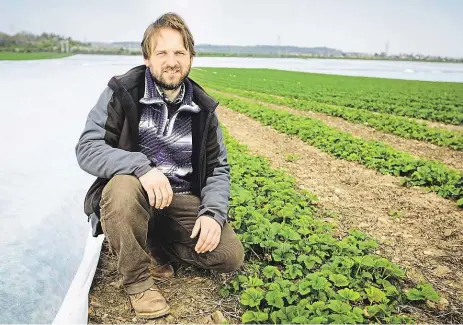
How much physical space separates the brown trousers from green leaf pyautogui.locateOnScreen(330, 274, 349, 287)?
60 centimetres

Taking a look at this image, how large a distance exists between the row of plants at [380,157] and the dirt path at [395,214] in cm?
14

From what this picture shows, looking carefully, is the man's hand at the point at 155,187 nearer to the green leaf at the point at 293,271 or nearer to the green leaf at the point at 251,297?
the green leaf at the point at 251,297

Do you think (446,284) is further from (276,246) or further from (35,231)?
(35,231)

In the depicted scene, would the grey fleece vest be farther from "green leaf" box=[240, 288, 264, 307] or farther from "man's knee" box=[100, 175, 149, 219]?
"green leaf" box=[240, 288, 264, 307]

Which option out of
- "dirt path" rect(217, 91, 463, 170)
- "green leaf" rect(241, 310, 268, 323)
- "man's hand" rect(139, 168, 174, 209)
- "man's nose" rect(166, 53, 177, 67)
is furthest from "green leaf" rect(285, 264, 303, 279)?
"dirt path" rect(217, 91, 463, 170)

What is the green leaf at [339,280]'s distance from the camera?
258cm

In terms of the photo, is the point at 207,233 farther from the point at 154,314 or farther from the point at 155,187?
the point at 154,314

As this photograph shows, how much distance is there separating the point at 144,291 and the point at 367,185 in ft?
11.9

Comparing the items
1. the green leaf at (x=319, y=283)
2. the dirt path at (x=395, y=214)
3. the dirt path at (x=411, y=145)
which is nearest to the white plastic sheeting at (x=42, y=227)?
the green leaf at (x=319, y=283)

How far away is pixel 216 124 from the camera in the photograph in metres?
2.67

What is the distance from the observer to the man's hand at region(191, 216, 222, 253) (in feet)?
7.88

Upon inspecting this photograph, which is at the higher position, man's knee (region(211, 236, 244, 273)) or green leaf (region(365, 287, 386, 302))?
man's knee (region(211, 236, 244, 273))

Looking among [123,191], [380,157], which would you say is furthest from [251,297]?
[380,157]

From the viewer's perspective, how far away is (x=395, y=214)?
4316 mm
